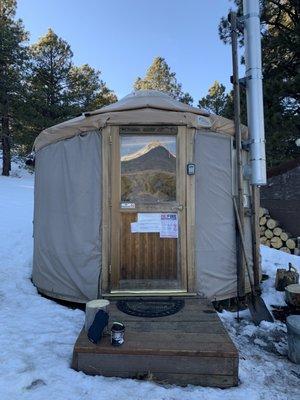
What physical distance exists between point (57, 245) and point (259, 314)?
2.53 m

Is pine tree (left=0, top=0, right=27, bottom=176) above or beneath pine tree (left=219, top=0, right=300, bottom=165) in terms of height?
above

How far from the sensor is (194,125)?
4133 millimetres

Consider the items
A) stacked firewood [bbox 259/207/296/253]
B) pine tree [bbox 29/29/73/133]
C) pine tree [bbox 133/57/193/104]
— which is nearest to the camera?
stacked firewood [bbox 259/207/296/253]

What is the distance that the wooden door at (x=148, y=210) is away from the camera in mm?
4098

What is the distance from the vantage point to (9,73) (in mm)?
17078

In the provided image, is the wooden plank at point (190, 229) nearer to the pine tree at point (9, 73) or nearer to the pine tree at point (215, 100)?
the pine tree at point (215, 100)

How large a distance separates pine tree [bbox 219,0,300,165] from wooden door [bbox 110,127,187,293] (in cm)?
572

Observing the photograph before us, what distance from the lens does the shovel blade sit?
3.95 metres

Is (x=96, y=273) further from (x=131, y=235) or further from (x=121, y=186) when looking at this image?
(x=121, y=186)

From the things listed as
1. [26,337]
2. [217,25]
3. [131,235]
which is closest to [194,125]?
[131,235]

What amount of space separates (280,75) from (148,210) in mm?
7330

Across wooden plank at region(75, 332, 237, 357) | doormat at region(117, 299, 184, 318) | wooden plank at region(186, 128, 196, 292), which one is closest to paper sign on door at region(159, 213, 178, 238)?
wooden plank at region(186, 128, 196, 292)

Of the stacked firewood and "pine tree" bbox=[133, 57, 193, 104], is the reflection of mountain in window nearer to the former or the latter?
the stacked firewood

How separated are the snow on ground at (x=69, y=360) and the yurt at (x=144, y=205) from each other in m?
0.52
